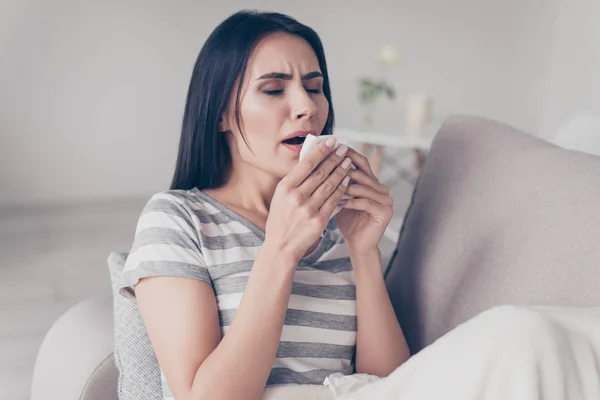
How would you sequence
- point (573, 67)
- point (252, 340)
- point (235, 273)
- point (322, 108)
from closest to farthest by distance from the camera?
point (252, 340), point (235, 273), point (322, 108), point (573, 67)

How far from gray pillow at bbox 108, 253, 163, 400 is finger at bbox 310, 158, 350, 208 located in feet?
1.25

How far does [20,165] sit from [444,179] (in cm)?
351

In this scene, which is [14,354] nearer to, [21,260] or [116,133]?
[21,260]

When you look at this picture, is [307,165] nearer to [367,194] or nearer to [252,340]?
[367,194]

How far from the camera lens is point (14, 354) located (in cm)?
218

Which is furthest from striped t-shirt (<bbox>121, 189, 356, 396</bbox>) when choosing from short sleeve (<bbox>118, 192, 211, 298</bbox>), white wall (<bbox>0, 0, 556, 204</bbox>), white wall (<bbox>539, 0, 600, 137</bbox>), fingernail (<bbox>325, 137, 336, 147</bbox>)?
white wall (<bbox>539, 0, 600, 137</bbox>)

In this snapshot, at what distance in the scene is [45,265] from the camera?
9.93ft

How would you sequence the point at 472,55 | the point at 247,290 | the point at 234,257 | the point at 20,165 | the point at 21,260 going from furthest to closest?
1. the point at 472,55
2. the point at 20,165
3. the point at 21,260
4. the point at 234,257
5. the point at 247,290

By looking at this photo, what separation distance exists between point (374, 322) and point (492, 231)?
249 mm

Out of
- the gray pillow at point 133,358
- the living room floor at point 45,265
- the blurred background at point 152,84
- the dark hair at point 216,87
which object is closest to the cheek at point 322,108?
the dark hair at point 216,87

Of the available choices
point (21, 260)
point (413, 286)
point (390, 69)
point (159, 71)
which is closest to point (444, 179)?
point (413, 286)

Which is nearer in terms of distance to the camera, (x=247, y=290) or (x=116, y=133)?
(x=247, y=290)

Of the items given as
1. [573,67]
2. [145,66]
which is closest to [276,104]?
[145,66]

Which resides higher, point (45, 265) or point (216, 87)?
point (216, 87)
